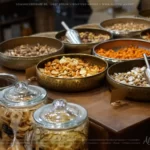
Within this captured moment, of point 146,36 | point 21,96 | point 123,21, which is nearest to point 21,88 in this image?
point 21,96

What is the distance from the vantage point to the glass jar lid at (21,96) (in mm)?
1076

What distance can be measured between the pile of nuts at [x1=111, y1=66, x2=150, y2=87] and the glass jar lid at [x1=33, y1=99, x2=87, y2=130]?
1.05ft

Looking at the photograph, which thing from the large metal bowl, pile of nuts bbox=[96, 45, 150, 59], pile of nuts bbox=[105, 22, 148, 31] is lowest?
the large metal bowl

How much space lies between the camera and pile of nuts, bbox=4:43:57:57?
1.59 m

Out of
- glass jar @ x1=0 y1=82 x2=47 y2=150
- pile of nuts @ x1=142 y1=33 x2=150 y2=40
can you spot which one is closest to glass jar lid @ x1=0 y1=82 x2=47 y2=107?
glass jar @ x1=0 y1=82 x2=47 y2=150

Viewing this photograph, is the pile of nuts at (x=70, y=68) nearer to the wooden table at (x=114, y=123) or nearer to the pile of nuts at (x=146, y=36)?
the wooden table at (x=114, y=123)

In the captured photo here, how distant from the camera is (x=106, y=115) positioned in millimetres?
1150

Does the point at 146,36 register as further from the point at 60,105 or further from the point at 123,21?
the point at 60,105

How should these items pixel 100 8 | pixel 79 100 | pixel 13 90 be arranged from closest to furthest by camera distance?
pixel 13 90 < pixel 79 100 < pixel 100 8

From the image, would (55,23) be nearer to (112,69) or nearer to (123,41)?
(123,41)

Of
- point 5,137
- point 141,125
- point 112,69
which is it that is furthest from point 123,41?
point 5,137

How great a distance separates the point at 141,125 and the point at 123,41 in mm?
663

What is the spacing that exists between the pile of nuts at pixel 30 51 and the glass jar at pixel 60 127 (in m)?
0.61

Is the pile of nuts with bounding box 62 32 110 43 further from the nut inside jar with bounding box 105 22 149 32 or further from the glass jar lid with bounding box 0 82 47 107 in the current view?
the glass jar lid with bounding box 0 82 47 107
